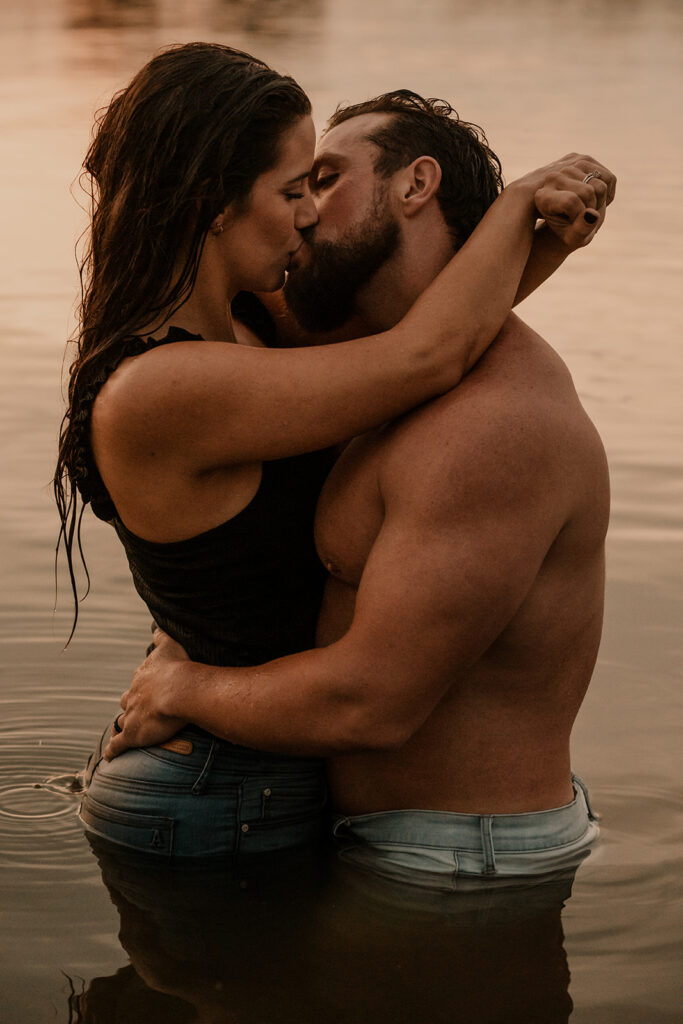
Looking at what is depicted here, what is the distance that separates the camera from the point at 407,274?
3.42 m

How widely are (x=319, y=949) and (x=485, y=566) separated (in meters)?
0.94

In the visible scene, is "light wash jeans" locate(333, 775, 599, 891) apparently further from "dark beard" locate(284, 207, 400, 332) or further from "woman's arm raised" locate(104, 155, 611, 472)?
"dark beard" locate(284, 207, 400, 332)

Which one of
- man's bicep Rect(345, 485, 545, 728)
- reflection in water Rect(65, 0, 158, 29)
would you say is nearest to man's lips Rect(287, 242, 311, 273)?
man's bicep Rect(345, 485, 545, 728)

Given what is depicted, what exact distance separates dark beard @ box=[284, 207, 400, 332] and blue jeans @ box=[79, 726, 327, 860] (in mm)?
1036

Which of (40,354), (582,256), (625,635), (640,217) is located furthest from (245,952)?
(640,217)

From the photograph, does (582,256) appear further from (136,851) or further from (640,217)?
(136,851)

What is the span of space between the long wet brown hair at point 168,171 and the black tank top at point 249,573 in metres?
0.27

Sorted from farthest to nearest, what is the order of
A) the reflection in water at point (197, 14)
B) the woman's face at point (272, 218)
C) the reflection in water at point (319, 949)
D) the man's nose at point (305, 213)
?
the reflection in water at point (197, 14)
the man's nose at point (305, 213)
the woman's face at point (272, 218)
the reflection in water at point (319, 949)

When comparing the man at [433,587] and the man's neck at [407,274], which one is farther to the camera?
the man's neck at [407,274]

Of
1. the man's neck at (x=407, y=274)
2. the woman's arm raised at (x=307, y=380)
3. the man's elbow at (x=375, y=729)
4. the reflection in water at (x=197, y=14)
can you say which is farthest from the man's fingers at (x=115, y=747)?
the reflection in water at (x=197, y=14)

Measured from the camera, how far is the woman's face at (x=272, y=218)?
10.4ft

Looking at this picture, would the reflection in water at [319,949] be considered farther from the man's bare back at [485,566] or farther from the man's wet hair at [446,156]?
the man's wet hair at [446,156]

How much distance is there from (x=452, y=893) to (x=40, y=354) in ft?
18.2

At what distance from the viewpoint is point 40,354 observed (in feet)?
26.9
